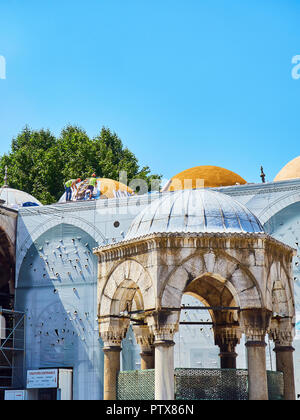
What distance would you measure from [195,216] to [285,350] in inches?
114

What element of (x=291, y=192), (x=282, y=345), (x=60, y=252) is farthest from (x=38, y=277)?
(x=282, y=345)

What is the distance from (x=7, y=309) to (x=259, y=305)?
18.8 meters

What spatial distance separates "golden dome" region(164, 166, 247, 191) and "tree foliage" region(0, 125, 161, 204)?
49.3 ft

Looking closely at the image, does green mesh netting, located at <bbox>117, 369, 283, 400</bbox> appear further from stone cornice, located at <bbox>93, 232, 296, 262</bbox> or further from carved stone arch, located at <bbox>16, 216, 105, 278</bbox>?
carved stone arch, located at <bbox>16, 216, 105, 278</bbox>

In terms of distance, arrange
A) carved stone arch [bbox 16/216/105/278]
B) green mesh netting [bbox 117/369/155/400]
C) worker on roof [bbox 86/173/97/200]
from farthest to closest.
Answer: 1. worker on roof [bbox 86/173/97/200]
2. carved stone arch [bbox 16/216/105/278]
3. green mesh netting [bbox 117/369/155/400]

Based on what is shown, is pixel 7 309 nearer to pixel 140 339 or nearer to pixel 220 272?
pixel 140 339

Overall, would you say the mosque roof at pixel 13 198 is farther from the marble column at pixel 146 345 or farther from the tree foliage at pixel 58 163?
the marble column at pixel 146 345

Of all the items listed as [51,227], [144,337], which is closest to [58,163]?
[51,227]

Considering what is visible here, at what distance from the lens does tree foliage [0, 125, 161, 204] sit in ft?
142

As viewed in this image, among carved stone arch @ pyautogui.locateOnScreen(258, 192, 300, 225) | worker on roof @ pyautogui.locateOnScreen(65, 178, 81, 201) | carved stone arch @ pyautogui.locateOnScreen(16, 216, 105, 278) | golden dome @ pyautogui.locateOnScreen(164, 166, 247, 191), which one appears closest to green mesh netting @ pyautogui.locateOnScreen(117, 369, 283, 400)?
carved stone arch @ pyautogui.locateOnScreen(258, 192, 300, 225)

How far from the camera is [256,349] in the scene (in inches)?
430

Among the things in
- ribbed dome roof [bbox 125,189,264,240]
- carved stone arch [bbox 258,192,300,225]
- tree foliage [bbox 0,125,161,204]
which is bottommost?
ribbed dome roof [bbox 125,189,264,240]

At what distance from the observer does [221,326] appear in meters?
13.3
